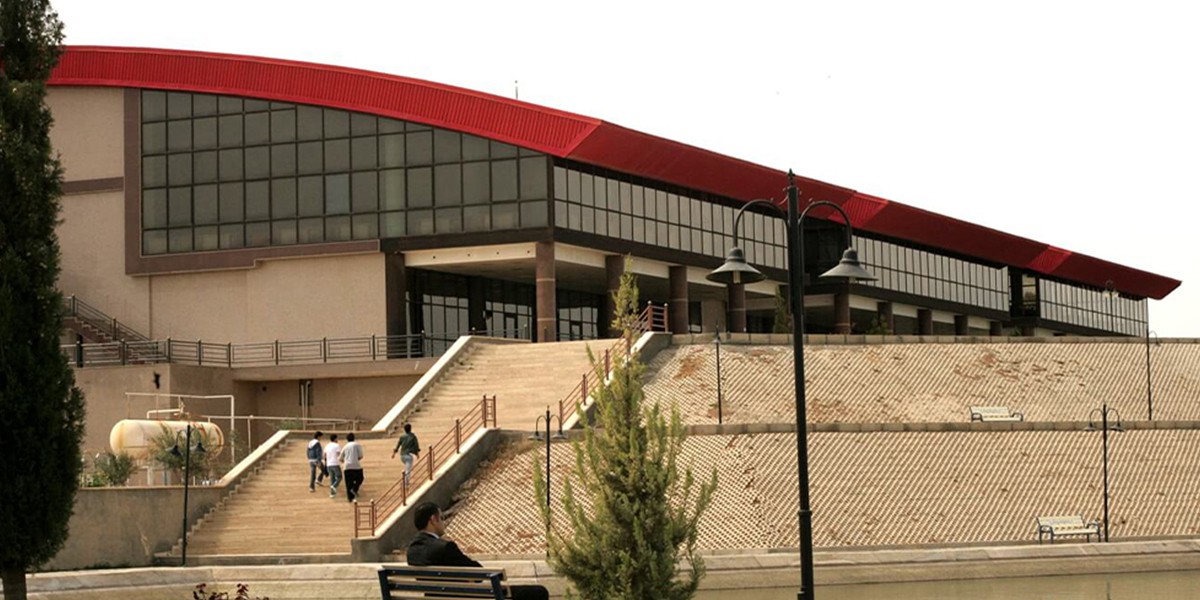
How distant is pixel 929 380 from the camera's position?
3997 cm

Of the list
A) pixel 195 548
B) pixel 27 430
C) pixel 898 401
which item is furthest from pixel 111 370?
pixel 27 430

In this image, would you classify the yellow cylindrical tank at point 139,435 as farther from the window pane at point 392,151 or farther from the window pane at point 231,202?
the window pane at point 231,202

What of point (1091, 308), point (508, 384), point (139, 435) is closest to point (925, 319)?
point (1091, 308)

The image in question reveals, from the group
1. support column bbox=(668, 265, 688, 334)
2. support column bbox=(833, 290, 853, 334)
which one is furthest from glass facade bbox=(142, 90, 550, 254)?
support column bbox=(833, 290, 853, 334)

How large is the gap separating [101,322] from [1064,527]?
32.4 m

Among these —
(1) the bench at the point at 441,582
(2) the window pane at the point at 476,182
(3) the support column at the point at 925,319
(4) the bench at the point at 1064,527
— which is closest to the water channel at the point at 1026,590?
(4) the bench at the point at 1064,527

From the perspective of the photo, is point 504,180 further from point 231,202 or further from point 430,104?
point 231,202

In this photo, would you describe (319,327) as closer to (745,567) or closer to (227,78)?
(227,78)

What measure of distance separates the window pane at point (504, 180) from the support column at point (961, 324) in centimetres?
3053

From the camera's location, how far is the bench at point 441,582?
12586mm

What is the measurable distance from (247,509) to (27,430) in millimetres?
15594

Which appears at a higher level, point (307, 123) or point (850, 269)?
point (307, 123)

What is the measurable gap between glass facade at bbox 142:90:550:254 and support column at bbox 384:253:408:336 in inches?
32.1

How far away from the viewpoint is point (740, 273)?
17.7 metres
